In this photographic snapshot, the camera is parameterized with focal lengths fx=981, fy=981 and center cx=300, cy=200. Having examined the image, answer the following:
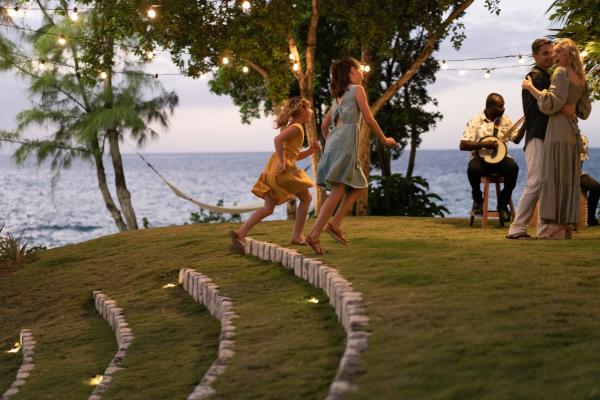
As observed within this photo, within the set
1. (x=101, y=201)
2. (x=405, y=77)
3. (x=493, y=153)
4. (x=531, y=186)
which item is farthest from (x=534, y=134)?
(x=101, y=201)

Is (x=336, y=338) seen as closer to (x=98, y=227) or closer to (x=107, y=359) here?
(x=107, y=359)

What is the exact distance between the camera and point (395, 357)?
4.70 meters

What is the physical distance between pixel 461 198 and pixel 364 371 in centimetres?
6719

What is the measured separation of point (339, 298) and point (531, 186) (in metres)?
3.52

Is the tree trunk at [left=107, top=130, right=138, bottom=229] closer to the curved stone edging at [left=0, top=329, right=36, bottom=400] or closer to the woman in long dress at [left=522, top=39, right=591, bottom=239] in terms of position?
the curved stone edging at [left=0, top=329, right=36, bottom=400]

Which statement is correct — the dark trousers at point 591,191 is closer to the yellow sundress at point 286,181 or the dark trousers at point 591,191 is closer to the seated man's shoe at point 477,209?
the seated man's shoe at point 477,209

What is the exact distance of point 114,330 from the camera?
830cm

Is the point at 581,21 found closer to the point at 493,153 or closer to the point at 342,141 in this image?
the point at 493,153

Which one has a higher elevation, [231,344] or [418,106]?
[418,106]

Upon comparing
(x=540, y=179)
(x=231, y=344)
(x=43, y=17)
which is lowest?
(x=231, y=344)

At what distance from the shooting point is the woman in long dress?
29.0 ft

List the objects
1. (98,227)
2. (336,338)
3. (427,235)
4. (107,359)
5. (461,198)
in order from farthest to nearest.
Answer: (461,198) < (98,227) < (427,235) < (107,359) < (336,338)

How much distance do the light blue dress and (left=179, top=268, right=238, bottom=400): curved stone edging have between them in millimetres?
1367

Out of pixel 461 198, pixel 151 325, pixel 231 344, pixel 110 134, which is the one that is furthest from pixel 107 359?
pixel 461 198
